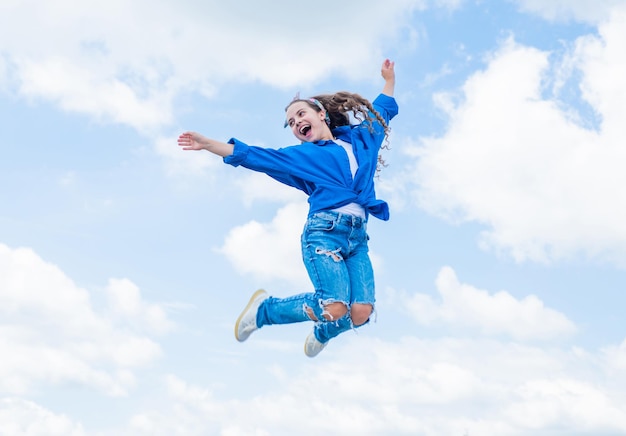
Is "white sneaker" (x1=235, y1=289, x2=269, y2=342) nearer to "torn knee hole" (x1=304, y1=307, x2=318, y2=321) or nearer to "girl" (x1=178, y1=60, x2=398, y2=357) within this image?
"girl" (x1=178, y1=60, x2=398, y2=357)

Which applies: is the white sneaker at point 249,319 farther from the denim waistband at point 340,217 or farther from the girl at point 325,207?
the denim waistband at point 340,217

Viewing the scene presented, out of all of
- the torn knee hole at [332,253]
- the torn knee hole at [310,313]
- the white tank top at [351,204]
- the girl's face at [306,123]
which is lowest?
the torn knee hole at [310,313]

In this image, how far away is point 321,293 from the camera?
761 cm

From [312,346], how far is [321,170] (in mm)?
2081

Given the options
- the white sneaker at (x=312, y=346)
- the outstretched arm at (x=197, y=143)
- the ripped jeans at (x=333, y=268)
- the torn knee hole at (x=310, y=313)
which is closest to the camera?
the outstretched arm at (x=197, y=143)

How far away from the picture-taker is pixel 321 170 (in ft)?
26.0

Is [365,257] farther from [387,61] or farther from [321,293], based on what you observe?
[387,61]

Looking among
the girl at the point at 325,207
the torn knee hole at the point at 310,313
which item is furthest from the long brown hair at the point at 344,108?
the torn knee hole at the point at 310,313

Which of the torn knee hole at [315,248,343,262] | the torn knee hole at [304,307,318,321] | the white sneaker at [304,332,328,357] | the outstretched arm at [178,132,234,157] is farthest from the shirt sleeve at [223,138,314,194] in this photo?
the white sneaker at [304,332,328,357]

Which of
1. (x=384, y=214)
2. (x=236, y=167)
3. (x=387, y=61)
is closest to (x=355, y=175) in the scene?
(x=384, y=214)

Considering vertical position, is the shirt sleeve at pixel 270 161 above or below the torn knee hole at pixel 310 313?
above

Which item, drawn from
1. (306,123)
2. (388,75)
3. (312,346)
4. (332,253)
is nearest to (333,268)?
(332,253)

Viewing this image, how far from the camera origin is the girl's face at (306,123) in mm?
8312

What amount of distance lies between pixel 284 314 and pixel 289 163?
158 centimetres
